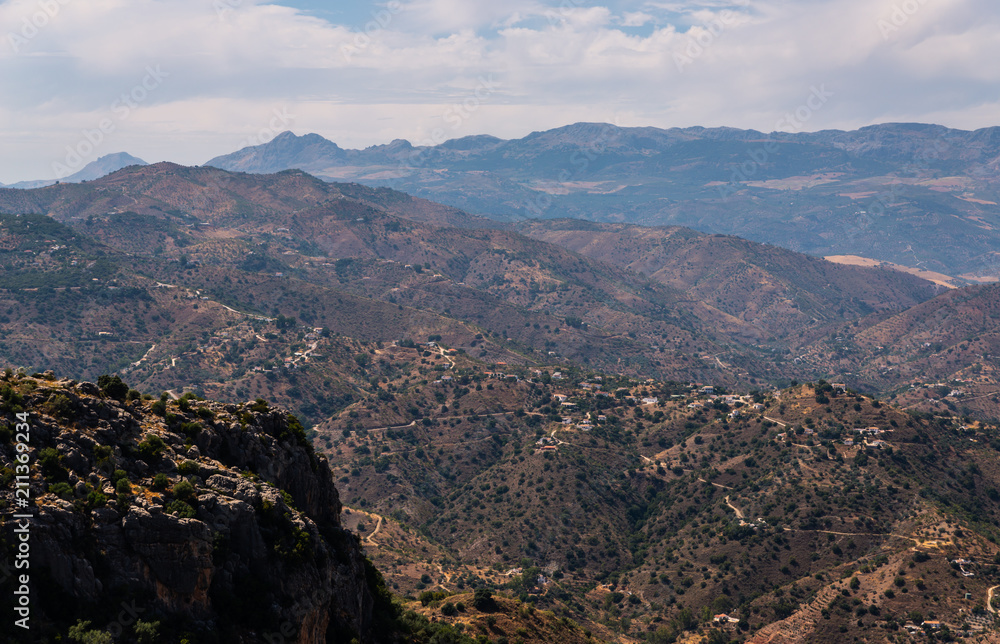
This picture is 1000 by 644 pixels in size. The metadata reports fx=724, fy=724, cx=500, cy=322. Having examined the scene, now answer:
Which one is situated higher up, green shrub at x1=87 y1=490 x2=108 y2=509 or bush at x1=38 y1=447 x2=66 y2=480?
bush at x1=38 y1=447 x2=66 y2=480

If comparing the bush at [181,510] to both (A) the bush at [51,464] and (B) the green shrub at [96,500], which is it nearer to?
(B) the green shrub at [96,500]

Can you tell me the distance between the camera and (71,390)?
4634 cm

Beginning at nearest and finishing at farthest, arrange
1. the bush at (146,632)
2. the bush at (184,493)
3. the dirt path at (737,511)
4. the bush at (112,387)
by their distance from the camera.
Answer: the bush at (146,632), the bush at (184,493), the bush at (112,387), the dirt path at (737,511)

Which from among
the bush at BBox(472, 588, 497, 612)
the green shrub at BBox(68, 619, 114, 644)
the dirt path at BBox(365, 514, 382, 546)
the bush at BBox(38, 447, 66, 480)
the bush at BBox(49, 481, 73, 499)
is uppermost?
the bush at BBox(38, 447, 66, 480)

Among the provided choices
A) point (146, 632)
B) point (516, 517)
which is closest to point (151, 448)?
point (146, 632)

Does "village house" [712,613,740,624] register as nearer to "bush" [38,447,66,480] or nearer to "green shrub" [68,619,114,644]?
"green shrub" [68,619,114,644]

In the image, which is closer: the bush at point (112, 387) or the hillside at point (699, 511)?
the bush at point (112, 387)

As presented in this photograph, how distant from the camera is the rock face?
36.7m

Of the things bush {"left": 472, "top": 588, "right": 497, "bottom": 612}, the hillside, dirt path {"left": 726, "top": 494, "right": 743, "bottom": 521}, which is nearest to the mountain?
bush {"left": 472, "top": 588, "right": 497, "bottom": 612}

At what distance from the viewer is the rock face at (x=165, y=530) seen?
120 feet

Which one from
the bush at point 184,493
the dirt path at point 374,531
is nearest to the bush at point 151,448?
the bush at point 184,493

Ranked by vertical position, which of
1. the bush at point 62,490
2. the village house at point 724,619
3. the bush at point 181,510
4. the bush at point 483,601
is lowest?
the village house at point 724,619

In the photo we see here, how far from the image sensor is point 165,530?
3941 cm

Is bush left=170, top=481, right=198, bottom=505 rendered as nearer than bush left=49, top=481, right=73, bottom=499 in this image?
No
